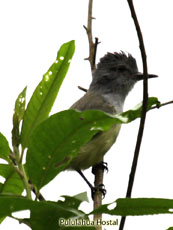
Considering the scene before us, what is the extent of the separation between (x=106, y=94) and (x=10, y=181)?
328 cm

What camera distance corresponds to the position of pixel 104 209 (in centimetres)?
180

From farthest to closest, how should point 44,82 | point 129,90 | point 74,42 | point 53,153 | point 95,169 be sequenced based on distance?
1. point 129,90
2. point 95,169
3. point 74,42
4. point 44,82
5. point 53,153

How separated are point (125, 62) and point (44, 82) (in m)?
3.64

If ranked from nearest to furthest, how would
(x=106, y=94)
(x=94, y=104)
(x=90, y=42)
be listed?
(x=90, y=42), (x=94, y=104), (x=106, y=94)

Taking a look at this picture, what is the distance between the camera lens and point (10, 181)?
7.75ft

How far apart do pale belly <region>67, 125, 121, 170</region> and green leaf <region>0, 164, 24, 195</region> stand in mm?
2169

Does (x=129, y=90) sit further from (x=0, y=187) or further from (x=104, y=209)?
(x=104, y=209)

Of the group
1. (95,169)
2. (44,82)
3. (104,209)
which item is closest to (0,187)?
(44,82)

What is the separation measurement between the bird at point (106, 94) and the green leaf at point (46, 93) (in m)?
2.17

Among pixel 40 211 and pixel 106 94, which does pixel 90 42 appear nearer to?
pixel 106 94

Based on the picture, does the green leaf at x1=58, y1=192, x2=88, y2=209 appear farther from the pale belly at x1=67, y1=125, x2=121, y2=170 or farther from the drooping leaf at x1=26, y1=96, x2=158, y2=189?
the pale belly at x1=67, y1=125, x2=121, y2=170

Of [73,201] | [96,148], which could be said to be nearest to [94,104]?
[96,148]

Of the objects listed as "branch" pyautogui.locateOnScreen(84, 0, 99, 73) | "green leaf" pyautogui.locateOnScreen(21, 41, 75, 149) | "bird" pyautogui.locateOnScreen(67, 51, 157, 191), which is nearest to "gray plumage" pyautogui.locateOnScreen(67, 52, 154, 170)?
"bird" pyautogui.locateOnScreen(67, 51, 157, 191)

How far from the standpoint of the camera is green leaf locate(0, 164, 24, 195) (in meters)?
2.32
